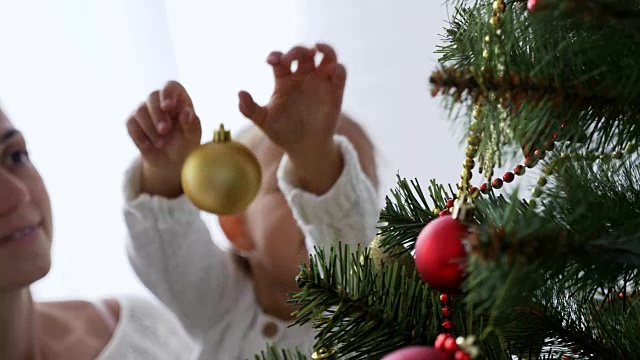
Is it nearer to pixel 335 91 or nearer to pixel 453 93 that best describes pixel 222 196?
pixel 335 91

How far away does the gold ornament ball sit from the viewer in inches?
17.0

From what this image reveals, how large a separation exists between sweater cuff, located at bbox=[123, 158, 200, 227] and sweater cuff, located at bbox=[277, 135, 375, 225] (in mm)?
88

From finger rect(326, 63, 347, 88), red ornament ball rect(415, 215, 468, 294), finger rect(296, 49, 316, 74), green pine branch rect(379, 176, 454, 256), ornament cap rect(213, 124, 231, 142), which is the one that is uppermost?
finger rect(296, 49, 316, 74)

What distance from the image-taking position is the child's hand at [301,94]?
49 centimetres

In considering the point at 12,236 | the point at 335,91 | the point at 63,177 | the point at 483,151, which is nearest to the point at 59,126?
the point at 63,177

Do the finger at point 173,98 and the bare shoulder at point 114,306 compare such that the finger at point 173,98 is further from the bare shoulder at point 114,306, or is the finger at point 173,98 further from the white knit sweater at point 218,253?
the bare shoulder at point 114,306

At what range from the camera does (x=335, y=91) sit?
502 millimetres

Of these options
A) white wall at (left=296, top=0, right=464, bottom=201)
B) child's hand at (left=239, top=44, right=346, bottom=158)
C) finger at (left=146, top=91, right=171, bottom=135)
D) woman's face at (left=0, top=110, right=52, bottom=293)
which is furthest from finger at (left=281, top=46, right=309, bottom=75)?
white wall at (left=296, top=0, right=464, bottom=201)

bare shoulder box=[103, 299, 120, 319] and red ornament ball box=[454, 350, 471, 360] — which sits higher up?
red ornament ball box=[454, 350, 471, 360]

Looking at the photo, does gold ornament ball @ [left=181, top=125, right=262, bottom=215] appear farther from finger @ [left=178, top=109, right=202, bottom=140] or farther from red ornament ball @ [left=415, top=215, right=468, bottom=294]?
red ornament ball @ [left=415, top=215, right=468, bottom=294]

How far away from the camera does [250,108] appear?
18.8 inches

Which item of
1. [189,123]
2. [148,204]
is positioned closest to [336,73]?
[189,123]

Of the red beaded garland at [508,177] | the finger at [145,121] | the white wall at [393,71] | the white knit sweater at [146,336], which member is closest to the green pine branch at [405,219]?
the red beaded garland at [508,177]

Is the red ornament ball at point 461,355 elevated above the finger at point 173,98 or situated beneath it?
situated beneath
